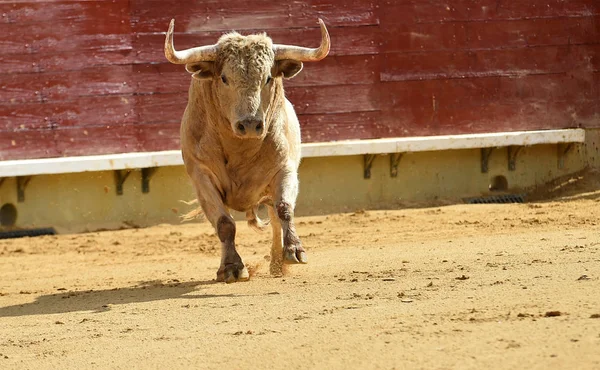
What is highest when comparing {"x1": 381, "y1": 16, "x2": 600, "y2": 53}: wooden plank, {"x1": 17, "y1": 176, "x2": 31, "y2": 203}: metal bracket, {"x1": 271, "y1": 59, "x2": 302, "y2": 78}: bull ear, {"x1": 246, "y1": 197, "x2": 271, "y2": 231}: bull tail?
{"x1": 381, "y1": 16, "x2": 600, "y2": 53}: wooden plank

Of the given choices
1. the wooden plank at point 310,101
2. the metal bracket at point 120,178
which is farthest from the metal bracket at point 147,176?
the wooden plank at point 310,101

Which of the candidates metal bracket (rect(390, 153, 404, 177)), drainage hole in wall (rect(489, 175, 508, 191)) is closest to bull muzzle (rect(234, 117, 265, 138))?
metal bracket (rect(390, 153, 404, 177))

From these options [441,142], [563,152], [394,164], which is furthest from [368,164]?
[563,152]

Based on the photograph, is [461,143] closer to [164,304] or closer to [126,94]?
[126,94]

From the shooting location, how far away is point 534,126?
41.4 feet

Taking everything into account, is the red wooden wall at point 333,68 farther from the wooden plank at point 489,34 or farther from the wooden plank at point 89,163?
the wooden plank at point 89,163

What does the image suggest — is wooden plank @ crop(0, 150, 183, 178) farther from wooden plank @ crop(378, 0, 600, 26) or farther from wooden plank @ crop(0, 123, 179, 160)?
wooden plank @ crop(378, 0, 600, 26)

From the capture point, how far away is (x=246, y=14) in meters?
11.9

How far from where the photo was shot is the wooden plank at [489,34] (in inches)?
485

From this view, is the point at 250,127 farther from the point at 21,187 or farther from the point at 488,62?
the point at 488,62

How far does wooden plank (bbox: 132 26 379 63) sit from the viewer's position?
11.7 metres

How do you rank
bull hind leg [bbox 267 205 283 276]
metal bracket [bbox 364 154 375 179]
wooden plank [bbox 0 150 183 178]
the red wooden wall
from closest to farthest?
bull hind leg [bbox 267 205 283 276], wooden plank [bbox 0 150 183 178], the red wooden wall, metal bracket [bbox 364 154 375 179]

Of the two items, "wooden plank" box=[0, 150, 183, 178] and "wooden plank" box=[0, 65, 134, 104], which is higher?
"wooden plank" box=[0, 65, 134, 104]

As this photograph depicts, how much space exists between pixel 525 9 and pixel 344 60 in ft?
6.78
